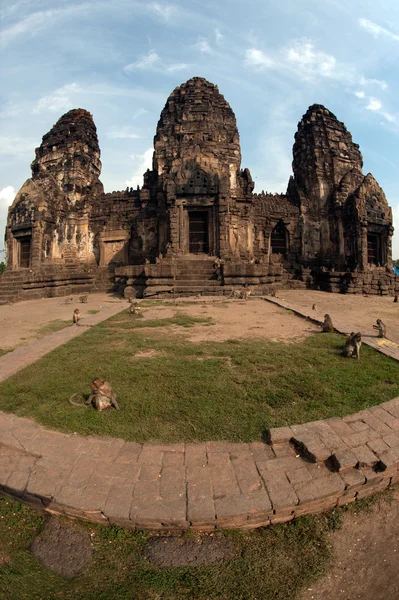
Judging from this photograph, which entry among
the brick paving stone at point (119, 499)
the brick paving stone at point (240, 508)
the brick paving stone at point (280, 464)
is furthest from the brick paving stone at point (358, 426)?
the brick paving stone at point (119, 499)

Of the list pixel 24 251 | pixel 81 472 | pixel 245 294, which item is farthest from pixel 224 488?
pixel 24 251

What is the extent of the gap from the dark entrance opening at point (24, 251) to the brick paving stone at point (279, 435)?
21.0 m

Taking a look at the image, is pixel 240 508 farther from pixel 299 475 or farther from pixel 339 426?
pixel 339 426

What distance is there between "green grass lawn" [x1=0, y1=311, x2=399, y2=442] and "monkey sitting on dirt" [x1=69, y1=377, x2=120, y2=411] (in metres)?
0.09

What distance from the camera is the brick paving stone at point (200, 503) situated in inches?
95.9

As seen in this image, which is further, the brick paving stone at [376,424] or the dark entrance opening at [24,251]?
the dark entrance opening at [24,251]

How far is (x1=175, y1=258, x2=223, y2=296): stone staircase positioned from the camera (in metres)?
14.4

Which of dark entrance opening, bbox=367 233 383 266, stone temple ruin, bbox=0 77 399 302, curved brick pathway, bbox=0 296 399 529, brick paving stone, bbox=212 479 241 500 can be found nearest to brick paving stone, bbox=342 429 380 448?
curved brick pathway, bbox=0 296 399 529

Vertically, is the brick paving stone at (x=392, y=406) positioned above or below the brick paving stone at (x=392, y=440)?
above

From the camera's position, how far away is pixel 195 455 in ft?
10.0

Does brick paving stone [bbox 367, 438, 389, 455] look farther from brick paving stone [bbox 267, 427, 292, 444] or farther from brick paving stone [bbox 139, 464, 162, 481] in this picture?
brick paving stone [bbox 139, 464, 162, 481]

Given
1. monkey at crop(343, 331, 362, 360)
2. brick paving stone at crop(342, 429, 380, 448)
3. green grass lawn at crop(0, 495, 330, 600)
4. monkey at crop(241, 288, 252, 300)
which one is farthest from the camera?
monkey at crop(241, 288, 252, 300)

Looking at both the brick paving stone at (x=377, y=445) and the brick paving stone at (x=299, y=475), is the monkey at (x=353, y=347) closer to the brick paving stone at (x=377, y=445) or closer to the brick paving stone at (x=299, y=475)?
the brick paving stone at (x=377, y=445)

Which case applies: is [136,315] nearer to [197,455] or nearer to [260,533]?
[197,455]
